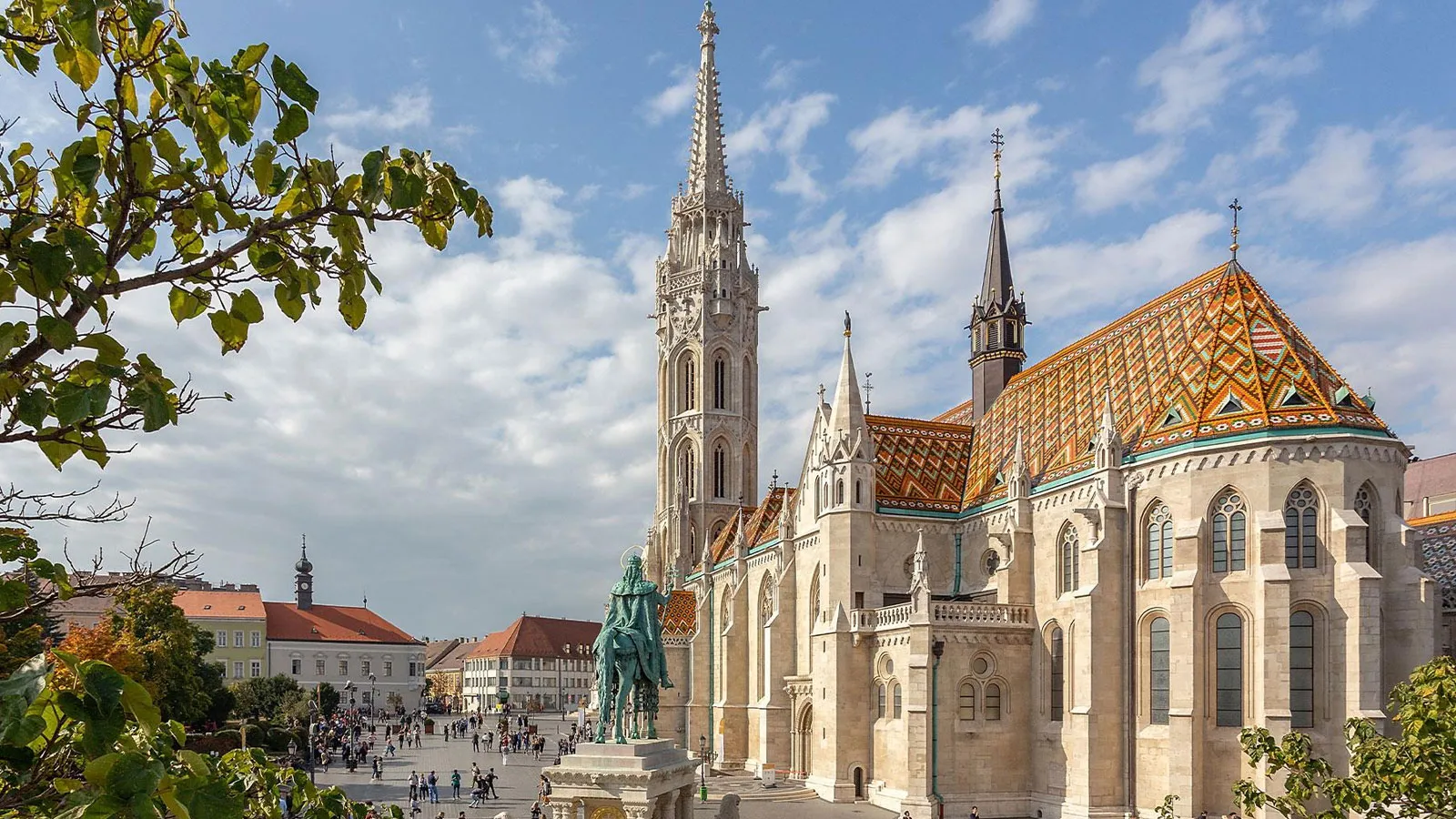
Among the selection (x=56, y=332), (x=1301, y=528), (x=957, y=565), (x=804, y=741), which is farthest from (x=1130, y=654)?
(x=56, y=332)

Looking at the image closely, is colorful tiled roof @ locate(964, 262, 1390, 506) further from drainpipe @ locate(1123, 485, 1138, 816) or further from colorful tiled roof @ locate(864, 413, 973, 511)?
drainpipe @ locate(1123, 485, 1138, 816)

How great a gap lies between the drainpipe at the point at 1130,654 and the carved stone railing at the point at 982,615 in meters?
4.30

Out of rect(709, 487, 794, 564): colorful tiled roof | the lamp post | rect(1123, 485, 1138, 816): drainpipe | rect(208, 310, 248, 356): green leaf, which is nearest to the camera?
rect(208, 310, 248, 356): green leaf

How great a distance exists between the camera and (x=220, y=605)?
91.8 m

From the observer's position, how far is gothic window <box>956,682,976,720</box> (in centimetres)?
3628

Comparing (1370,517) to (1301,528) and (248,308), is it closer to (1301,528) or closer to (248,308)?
(1301,528)

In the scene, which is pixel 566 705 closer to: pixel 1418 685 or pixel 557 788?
pixel 557 788

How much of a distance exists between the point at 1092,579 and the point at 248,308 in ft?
105

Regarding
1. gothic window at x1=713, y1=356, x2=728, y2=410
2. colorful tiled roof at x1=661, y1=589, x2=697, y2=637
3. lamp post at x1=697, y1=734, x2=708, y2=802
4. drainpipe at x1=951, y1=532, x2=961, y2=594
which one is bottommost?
lamp post at x1=697, y1=734, x2=708, y2=802

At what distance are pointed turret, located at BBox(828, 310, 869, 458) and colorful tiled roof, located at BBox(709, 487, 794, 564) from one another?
8.18 m

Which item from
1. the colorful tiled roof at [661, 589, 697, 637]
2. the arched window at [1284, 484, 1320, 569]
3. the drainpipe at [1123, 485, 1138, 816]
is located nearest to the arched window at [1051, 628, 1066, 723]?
the drainpipe at [1123, 485, 1138, 816]

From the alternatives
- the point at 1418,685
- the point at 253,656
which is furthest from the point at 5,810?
the point at 253,656

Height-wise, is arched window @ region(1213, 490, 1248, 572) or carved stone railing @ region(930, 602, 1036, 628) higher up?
arched window @ region(1213, 490, 1248, 572)

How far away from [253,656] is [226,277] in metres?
95.4
